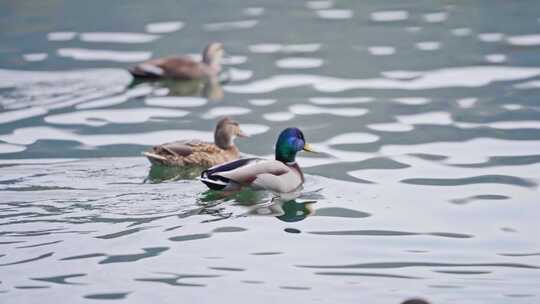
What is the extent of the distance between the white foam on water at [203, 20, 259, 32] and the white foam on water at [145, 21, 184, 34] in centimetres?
40

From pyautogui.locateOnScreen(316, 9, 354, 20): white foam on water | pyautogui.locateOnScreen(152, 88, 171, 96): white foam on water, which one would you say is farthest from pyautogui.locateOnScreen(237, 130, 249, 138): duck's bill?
pyautogui.locateOnScreen(316, 9, 354, 20): white foam on water

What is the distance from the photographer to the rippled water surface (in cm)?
975

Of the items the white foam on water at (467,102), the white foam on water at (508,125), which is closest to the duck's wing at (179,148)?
the white foam on water at (508,125)

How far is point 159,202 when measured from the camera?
38.4 feet

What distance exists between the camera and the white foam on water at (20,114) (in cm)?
1512

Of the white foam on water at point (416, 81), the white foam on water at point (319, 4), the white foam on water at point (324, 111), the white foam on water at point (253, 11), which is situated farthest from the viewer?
the white foam on water at point (319, 4)

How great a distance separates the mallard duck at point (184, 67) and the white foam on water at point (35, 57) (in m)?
1.52

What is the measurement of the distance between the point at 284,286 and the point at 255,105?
21.3 ft

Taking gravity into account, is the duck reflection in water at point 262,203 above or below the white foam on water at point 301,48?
below

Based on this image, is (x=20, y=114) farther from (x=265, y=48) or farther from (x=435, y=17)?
(x=435, y=17)

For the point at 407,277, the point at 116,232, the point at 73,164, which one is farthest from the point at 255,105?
the point at 407,277

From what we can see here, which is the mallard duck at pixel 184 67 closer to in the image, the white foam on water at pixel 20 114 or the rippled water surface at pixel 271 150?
the rippled water surface at pixel 271 150

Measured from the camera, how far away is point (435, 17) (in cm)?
2005

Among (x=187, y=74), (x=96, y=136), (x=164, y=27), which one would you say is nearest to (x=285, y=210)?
(x=96, y=136)
